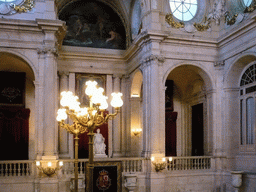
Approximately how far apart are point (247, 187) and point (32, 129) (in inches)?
444

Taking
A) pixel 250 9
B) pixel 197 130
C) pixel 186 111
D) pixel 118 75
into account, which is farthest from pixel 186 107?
pixel 250 9

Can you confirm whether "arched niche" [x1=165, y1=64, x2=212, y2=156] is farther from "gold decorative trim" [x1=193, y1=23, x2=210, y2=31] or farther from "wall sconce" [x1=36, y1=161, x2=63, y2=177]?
"wall sconce" [x1=36, y1=161, x2=63, y2=177]

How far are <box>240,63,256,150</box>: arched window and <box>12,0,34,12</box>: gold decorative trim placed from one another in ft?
33.2

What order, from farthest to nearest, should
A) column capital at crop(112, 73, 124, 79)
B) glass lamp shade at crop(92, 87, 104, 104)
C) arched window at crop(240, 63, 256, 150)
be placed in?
column capital at crop(112, 73, 124, 79) < arched window at crop(240, 63, 256, 150) < glass lamp shade at crop(92, 87, 104, 104)

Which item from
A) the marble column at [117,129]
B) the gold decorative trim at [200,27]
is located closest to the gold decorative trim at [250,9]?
the gold decorative trim at [200,27]

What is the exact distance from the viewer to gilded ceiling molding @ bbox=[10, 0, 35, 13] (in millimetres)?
15403

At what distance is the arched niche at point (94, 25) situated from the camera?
66.1 ft

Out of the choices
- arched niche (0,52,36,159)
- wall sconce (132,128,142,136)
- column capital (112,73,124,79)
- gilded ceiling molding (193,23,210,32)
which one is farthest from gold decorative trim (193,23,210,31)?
arched niche (0,52,36,159)

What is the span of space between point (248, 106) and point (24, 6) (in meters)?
10.9

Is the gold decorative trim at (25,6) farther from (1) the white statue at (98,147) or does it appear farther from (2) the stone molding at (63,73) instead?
(1) the white statue at (98,147)

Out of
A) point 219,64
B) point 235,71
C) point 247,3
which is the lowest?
point 235,71

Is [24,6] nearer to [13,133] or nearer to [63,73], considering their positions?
[63,73]

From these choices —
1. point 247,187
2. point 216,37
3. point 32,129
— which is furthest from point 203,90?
point 32,129

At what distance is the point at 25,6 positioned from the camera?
15.5 metres
